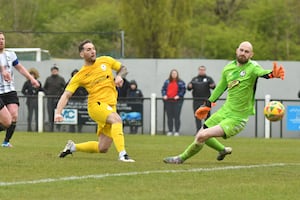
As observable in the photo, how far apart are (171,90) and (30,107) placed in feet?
14.5

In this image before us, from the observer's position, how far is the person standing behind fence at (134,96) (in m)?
28.5

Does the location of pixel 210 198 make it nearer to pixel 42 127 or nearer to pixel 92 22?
pixel 42 127

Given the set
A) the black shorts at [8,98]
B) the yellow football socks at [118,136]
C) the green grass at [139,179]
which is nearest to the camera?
the green grass at [139,179]

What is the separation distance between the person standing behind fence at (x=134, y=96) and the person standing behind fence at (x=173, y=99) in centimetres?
81

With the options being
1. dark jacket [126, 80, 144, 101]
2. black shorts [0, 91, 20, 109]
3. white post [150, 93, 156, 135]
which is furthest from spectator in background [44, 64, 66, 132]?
black shorts [0, 91, 20, 109]

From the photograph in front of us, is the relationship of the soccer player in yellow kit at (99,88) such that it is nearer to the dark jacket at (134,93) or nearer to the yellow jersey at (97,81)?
the yellow jersey at (97,81)

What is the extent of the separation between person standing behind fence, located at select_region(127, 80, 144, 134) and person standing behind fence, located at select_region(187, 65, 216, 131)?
5.53ft

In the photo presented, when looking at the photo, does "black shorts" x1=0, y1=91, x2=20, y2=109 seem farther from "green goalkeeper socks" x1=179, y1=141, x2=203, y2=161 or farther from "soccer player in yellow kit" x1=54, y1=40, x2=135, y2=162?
"green goalkeeper socks" x1=179, y1=141, x2=203, y2=161

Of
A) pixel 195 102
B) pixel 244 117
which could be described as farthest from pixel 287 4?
pixel 244 117

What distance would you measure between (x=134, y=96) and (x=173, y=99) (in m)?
1.38

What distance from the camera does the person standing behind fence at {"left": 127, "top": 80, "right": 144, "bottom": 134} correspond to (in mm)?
28516

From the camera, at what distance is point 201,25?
5712 cm

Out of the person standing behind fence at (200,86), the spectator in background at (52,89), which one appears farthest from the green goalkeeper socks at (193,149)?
the spectator in background at (52,89)

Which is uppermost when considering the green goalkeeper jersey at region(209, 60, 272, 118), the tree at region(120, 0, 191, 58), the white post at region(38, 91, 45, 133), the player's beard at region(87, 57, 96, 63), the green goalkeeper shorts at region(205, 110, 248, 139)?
the tree at region(120, 0, 191, 58)
